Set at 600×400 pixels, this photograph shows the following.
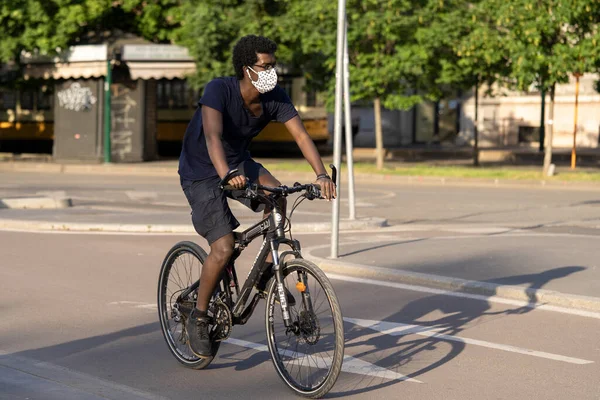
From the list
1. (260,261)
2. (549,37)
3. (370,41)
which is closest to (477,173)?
(549,37)

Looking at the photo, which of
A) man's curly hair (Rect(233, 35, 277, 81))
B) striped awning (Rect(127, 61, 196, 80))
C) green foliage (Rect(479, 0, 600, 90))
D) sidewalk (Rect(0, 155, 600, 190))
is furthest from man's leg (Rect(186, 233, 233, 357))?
striped awning (Rect(127, 61, 196, 80))

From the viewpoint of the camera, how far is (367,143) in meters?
55.1

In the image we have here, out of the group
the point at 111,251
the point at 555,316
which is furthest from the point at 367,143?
the point at 555,316

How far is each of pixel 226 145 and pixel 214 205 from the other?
0.33 m

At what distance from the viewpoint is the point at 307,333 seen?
19.3 ft

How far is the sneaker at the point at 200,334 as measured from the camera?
6508 millimetres

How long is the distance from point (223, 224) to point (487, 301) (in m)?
3.54

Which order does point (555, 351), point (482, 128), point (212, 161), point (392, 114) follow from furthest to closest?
point (392, 114) < point (482, 128) < point (555, 351) < point (212, 161)

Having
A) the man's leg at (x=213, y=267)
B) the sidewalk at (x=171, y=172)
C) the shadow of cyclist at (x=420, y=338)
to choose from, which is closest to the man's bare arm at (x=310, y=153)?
the man's leg at (x=213, y=267)

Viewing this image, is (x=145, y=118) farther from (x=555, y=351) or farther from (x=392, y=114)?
(x=555, y=351)

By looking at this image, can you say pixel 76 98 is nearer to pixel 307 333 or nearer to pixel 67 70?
pixel 67 70

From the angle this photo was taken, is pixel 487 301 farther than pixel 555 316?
Yes

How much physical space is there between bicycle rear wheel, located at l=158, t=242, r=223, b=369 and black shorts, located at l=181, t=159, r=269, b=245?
34cm

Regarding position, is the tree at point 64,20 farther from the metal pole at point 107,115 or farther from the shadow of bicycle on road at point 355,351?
the shadow of bicycle on road at point 355,351
